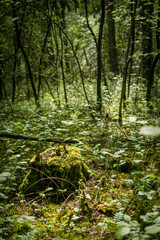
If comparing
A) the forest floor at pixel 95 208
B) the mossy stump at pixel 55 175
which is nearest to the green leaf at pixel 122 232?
the forest floor at pixel 95 208

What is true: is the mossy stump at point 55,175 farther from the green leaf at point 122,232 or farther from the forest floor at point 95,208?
the green leaf at point 122,232

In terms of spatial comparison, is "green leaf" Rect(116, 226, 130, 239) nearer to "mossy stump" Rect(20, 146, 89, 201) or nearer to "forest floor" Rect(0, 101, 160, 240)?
"forest floor" Rect(0, 101, 160, 240)

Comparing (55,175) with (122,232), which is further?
(55,175)

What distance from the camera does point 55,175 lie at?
279 cm

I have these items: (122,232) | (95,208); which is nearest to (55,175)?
(95,208)

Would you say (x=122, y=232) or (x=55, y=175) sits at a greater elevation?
(x=122, y=232)

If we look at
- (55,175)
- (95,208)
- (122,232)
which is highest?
(122,232)

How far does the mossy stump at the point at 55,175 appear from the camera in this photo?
8.84 ft

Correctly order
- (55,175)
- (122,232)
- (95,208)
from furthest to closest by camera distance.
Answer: (55,175) < (95,208) < (122,232)

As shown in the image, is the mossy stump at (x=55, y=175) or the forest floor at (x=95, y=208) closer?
the forest floor at (x=95, y=208)

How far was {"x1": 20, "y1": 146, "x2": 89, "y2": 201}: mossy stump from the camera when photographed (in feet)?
8.84

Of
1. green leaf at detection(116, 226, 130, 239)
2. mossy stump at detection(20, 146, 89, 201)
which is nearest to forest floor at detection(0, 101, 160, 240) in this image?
green leaf at detection(116, 226, 130, 239)

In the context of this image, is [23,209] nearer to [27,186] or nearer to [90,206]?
[27,186]

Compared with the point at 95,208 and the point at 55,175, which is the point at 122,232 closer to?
the point at 95,208
